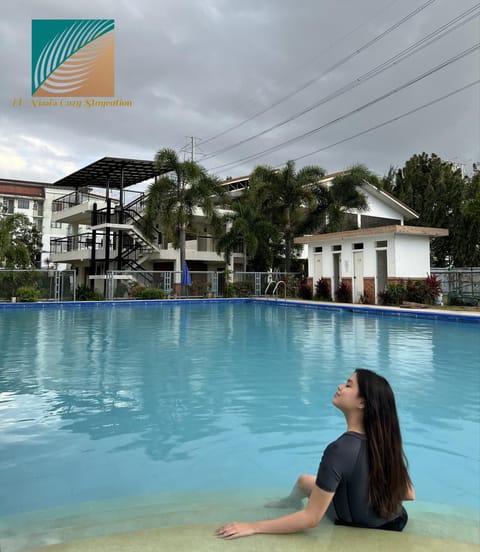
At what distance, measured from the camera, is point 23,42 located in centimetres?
1052

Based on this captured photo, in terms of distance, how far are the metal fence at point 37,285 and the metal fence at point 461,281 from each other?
19064 mm

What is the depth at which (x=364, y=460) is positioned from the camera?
2.05 meters

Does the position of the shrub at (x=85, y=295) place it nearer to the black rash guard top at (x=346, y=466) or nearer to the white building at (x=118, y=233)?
the white building at (x=118, y=233)

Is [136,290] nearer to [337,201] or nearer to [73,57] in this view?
[337,201]

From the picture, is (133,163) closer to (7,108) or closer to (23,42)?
(7,108)

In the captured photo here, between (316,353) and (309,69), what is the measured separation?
757 inches

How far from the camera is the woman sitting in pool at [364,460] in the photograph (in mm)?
2025

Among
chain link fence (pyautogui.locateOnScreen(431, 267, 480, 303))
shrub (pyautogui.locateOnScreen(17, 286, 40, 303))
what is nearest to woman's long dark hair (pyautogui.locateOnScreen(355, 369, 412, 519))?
chain link fence (pyautogui.locateOnScreen(431, 267, 480, 303))

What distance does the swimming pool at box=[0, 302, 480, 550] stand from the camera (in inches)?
144

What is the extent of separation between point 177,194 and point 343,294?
37.4ft

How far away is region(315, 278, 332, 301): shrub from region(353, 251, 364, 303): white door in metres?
1.74

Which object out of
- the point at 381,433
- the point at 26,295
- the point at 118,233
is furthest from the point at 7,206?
the point at 381,433

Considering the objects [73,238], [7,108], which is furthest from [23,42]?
[73,238]

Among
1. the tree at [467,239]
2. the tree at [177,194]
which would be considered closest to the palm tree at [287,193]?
the tree at [177,194]
